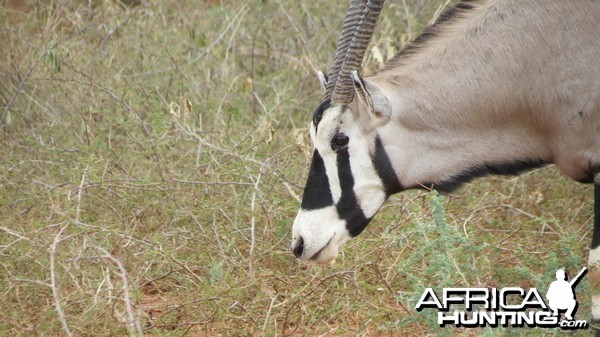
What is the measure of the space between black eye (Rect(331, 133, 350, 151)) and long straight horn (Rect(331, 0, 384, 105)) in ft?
0.45

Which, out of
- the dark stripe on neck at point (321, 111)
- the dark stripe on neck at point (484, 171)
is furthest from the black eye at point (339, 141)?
the dark stripe on neck at point (484, 171)

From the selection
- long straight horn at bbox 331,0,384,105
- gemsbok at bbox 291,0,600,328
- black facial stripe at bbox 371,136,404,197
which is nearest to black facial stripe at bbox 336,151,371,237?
gemsbok at bbox 291,0,600,328

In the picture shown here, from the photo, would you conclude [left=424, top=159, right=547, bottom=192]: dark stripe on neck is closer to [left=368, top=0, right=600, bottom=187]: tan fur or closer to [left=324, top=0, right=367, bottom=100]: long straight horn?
[left=368, top=0, right=600, bottom=187]: tan fur

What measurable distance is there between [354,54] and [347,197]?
1.91 ft

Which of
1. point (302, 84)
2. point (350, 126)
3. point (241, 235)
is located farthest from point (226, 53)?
point (350, 126)

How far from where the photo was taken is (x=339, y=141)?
14.9 ft

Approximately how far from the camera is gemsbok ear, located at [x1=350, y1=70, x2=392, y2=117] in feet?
Result: 14.6

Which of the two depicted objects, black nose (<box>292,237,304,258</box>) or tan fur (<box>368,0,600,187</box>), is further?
black nose (<box>292,237,304,258</box>)

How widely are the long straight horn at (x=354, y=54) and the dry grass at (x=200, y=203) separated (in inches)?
23.9

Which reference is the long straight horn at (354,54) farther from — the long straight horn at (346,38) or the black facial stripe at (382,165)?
the black facial stripe at (382,165)

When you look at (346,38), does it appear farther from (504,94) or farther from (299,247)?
(299,247)

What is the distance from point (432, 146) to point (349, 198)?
1.32 feet

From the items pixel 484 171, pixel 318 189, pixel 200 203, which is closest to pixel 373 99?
pixel 318 189

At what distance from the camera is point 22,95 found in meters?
7.13
